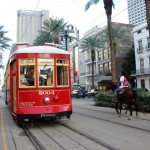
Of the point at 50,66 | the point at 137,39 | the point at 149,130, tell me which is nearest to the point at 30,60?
the point at 50,66

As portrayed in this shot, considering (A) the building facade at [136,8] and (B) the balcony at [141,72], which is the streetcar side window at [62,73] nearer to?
(A) the building facade at [136,8]

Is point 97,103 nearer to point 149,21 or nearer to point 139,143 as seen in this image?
point 149,21

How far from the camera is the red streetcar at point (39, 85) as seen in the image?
11961 mm

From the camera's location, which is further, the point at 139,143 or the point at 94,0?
the point at 94,0

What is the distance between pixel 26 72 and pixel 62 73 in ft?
5.10

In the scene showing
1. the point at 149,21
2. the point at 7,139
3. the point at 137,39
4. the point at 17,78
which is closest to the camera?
the point at 7,139

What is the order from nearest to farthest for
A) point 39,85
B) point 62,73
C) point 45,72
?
point 39,85
point 45,72
point 62,73

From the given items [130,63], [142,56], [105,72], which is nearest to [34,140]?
[142,56]

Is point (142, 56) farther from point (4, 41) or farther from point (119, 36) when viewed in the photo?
point (4, 41)

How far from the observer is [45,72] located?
12.3 metres

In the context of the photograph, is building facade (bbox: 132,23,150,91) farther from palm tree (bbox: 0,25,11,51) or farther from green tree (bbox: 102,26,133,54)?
palm tree (bbox: 0,25,11,51)

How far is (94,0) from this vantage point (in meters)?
26.7

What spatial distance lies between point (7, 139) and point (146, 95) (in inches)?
412

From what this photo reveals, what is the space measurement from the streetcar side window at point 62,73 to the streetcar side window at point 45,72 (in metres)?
0.34
